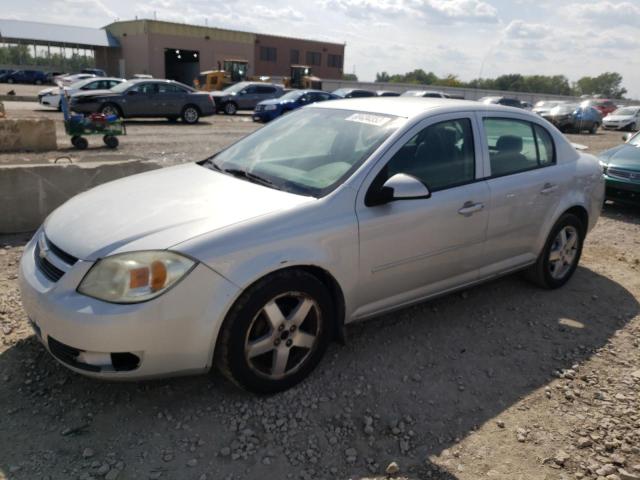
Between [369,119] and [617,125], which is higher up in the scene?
[369,119]

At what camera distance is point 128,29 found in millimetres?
54938

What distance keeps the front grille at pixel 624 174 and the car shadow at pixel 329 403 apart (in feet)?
15.4

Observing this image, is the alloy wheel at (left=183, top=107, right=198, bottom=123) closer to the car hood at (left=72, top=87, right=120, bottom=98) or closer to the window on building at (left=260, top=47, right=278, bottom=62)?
the car hood at (left=72, top=87, right=120, bottom=98)

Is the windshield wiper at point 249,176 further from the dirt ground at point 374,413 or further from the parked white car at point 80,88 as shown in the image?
the parked white car at point 80,88

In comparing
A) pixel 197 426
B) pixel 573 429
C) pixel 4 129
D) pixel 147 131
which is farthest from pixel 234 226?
pixel 147 131

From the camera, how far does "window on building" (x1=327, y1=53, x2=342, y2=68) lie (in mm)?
70062

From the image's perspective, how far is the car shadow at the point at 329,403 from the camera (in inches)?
102

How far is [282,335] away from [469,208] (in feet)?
5.41

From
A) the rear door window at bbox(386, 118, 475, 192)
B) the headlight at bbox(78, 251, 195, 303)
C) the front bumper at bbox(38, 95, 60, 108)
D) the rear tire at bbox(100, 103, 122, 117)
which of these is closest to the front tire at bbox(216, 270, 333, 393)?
the headlight at bbox(78, 251, 195, 303)

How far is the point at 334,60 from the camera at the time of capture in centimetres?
7031

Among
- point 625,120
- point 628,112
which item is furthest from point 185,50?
point 625,120

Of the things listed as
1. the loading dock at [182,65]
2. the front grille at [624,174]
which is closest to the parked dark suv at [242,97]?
the front grille at [624,174]

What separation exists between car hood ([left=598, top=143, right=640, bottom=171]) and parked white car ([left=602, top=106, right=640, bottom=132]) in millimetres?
22759

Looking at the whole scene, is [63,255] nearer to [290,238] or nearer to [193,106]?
[290,238]
